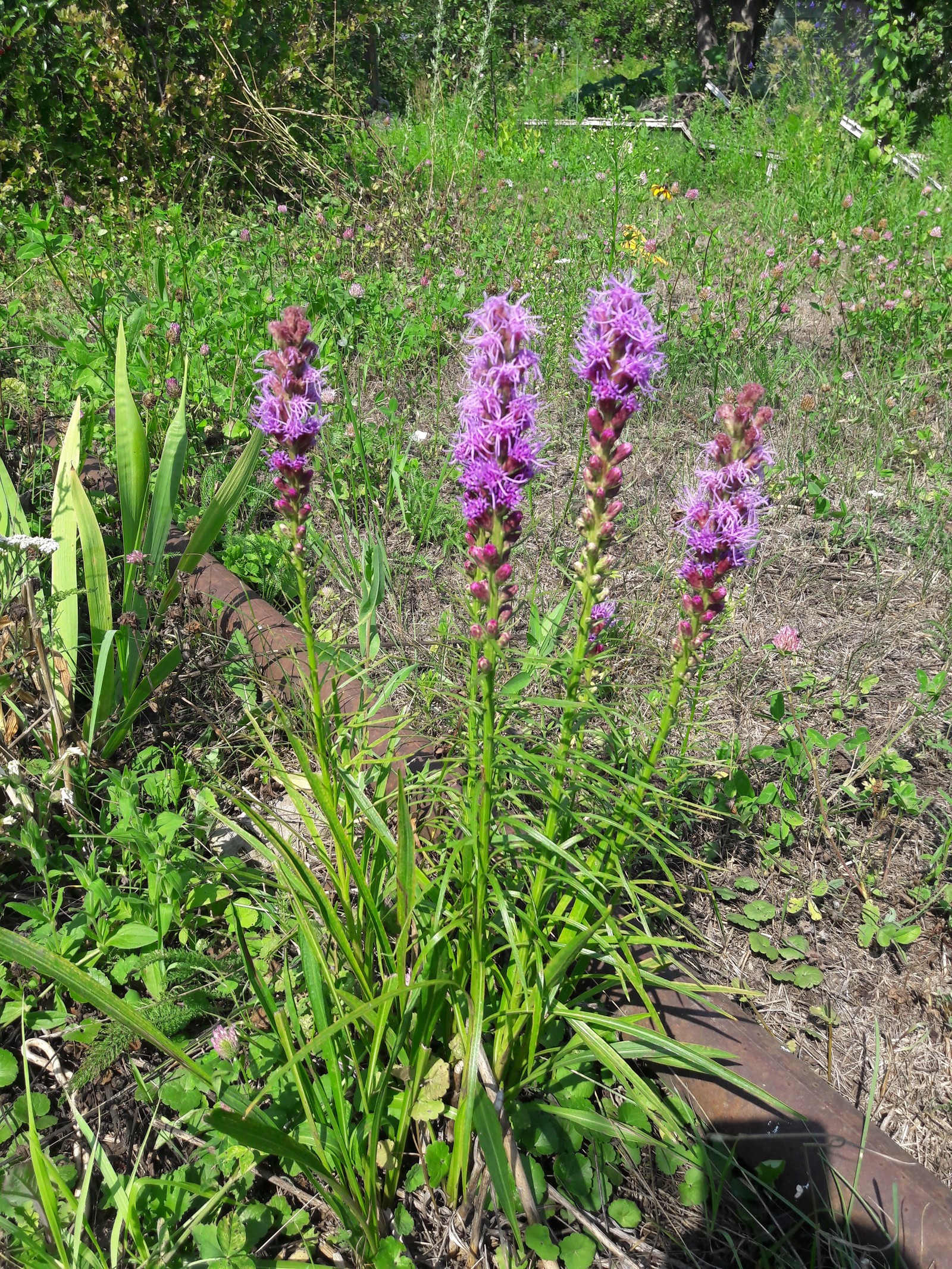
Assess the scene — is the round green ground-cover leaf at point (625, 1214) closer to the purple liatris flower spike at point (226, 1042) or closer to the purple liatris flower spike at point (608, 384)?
the purple liatris flower spike at point (226, 1042)

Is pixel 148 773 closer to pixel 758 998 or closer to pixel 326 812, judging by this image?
pixel 326 812

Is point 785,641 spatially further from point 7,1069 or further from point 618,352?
point 7,1069

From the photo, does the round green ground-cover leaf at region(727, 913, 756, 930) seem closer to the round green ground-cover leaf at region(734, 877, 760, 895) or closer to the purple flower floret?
the round green ground-cover leaf at region(734, 877, 760, 895)

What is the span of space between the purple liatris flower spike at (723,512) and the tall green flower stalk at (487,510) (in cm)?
30

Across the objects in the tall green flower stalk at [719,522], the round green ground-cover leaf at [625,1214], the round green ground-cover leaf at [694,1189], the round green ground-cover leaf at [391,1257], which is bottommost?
the round green ground-cover leaf at [625,1214]

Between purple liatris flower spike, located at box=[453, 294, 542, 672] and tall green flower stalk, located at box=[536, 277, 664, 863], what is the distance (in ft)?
0.30

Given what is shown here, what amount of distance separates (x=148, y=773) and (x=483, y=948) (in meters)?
1.10

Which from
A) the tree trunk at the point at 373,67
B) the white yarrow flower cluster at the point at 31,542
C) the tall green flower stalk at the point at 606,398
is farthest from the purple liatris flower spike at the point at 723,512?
the tree trunk at the point at 373,67

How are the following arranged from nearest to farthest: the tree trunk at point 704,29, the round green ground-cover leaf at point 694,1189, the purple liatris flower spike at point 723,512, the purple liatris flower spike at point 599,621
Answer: the purple liatris flower spike at point 723,512 < the round green ground-cover leaf at point 694,1189 < the purple liatris flower spike at point 599,621 < the tree trunk at point 704,29

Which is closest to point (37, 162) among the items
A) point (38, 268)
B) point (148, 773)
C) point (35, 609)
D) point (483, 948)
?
point (38, 268)

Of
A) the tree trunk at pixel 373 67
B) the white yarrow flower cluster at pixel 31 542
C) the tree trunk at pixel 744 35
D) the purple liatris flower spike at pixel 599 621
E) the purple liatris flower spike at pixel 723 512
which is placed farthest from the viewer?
the tree trunk at pixel 744 35

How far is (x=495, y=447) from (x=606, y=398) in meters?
0.19

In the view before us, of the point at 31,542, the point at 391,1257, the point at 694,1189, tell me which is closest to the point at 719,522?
the point at 694,1189

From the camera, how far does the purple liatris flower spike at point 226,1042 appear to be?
1.46 meters
